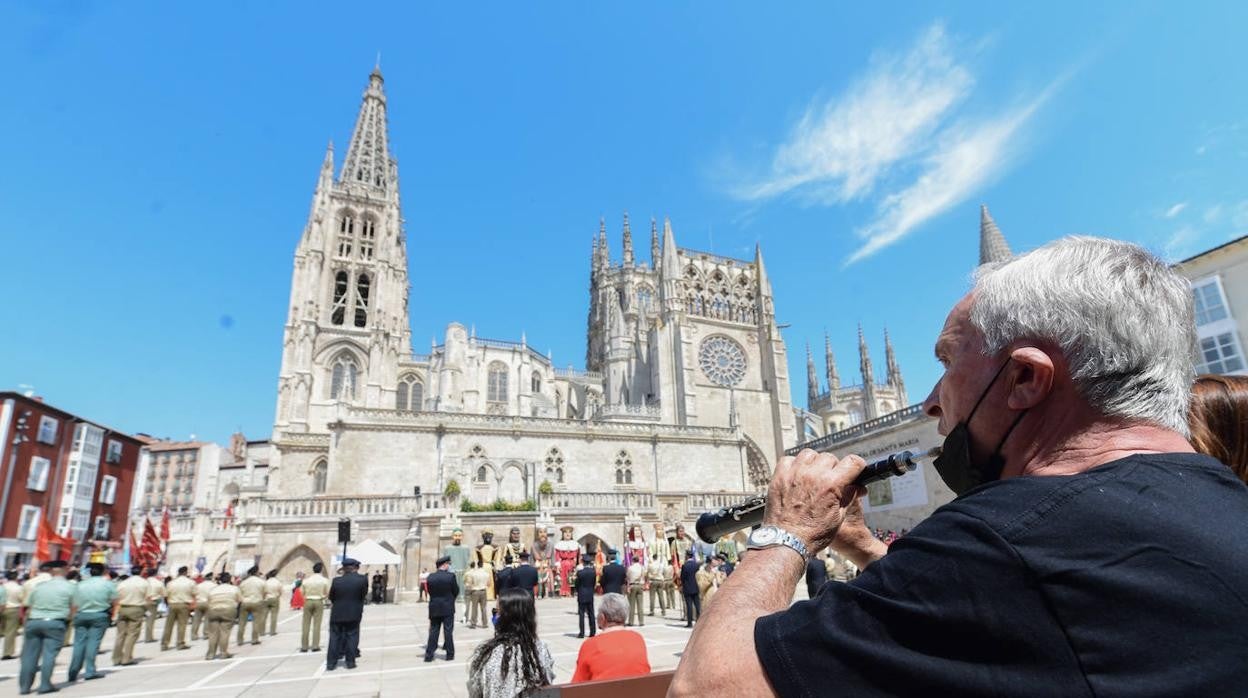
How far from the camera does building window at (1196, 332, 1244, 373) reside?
18.3 meters

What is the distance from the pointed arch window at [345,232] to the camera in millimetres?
48781

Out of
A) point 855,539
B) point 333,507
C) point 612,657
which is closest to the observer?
point 855,539

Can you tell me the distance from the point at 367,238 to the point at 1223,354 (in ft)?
165

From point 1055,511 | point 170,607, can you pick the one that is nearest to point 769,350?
point 170,607

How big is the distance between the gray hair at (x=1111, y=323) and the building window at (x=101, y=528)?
44.9 m

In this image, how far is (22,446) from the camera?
29.7 metres

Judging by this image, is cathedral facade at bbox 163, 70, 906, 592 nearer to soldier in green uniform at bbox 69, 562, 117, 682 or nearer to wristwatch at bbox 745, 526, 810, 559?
soldier in green uniform at bbox 69, 562, 117, 682

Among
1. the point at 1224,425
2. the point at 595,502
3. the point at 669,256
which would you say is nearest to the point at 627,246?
the point at 669,256

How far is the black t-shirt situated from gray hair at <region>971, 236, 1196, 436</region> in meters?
0.24

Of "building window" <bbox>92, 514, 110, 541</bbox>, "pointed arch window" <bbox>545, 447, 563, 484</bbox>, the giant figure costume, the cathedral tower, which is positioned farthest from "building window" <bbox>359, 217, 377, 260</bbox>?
the giant figure costume

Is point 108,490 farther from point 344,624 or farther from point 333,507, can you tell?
point 344,624

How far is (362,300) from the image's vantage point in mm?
47312

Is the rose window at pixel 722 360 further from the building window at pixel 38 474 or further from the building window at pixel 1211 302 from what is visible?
the building window at pixel 38 474

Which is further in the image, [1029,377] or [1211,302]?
[1211,302]
